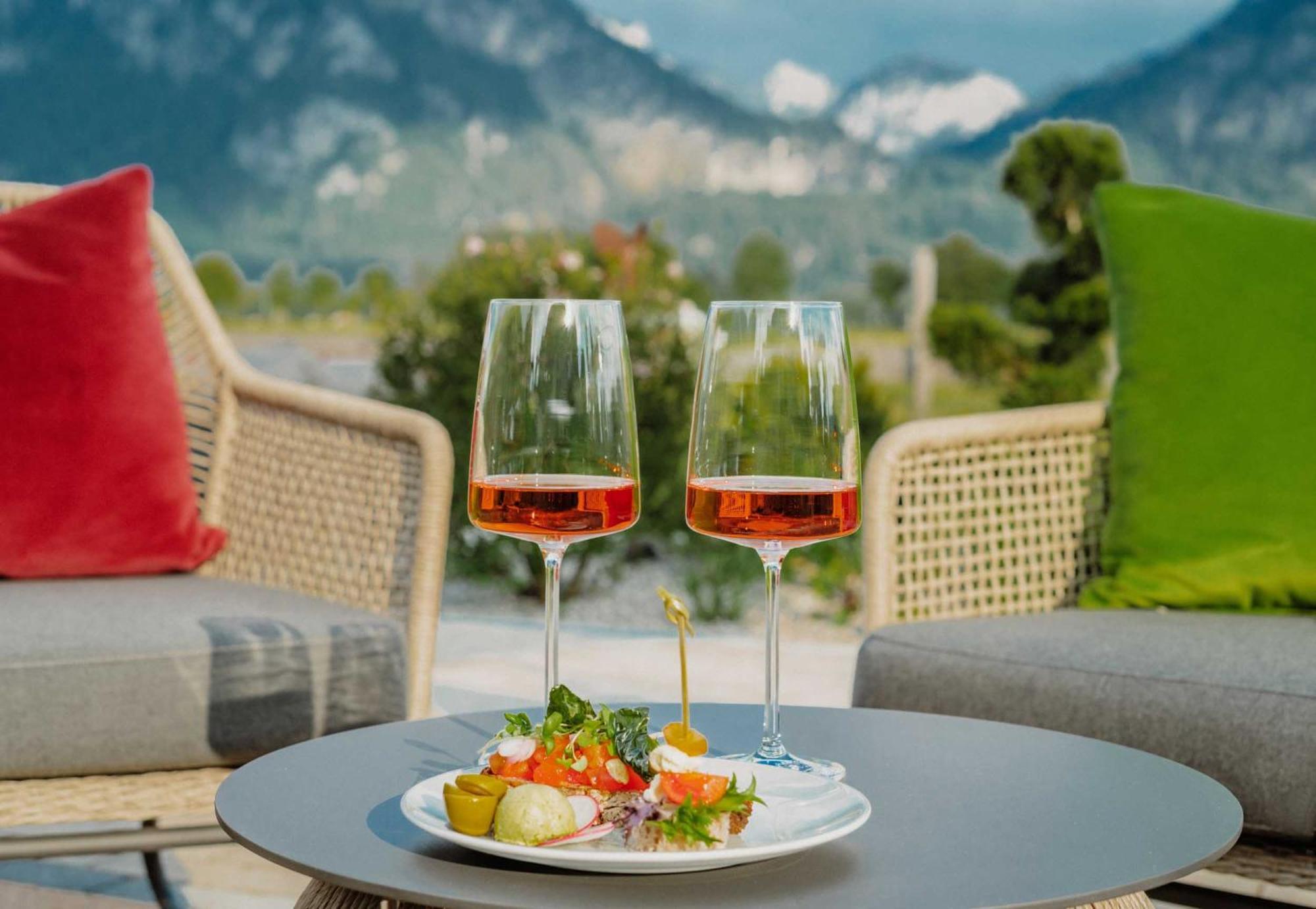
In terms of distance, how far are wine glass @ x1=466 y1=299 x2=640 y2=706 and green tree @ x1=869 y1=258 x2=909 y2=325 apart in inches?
209

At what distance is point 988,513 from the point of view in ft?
6.33

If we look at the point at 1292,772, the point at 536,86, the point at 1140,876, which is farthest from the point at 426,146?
the point at 1140,876

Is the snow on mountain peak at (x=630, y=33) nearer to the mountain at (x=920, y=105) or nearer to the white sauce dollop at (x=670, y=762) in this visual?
the mountain at (x=920, y=105)

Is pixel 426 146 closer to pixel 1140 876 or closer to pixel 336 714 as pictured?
pixel 336 714

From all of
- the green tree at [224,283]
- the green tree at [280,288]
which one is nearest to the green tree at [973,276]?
the green tree at [280,288]

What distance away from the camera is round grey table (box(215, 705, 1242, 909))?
74cm

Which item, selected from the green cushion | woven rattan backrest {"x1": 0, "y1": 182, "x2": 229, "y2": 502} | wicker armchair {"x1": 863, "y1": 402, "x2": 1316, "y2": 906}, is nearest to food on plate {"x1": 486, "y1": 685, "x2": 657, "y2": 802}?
wicker armchair {"x1": 863, "y1": 402, "x2": 1316, "y2": 906}

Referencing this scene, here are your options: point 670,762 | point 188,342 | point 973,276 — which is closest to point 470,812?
point 670,762

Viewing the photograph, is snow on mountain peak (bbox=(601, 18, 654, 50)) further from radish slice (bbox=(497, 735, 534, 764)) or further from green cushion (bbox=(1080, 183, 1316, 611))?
radish slice (bbox=(497, 735, 534, 764))

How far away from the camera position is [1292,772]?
135 cm

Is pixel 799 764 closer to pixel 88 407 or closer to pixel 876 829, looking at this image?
pixel 876 829

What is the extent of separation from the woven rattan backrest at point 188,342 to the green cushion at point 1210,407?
47.3 inches

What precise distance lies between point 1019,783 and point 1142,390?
3.41 feet

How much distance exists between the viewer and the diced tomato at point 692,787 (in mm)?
778
